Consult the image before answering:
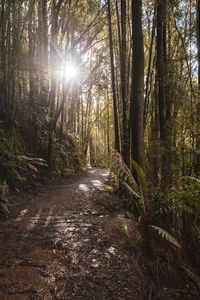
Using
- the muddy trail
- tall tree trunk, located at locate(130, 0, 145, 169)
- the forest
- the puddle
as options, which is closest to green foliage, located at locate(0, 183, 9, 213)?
the forest

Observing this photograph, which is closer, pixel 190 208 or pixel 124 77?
pixel 190 208

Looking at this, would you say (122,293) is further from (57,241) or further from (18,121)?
(18,121)

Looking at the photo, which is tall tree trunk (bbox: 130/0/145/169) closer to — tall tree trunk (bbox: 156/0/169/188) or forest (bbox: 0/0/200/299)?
forest (bbox: 0/0/200/299)

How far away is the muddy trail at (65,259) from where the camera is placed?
5.13 ft

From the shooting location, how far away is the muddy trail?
1562mm

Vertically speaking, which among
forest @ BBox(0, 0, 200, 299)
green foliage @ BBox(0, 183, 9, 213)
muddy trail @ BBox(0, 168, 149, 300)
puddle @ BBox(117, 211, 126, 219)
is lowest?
puddle @ BBox(117, 211, 126, 219)

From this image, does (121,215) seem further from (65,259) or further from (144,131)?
(144,131)

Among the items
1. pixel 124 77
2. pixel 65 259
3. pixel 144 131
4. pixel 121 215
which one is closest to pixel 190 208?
pixel 65 259

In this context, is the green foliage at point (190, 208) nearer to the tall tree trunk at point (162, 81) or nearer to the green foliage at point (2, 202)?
the tall tree trunk at point (162, 81)

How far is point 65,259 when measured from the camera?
202cm

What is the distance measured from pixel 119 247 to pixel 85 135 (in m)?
14.5

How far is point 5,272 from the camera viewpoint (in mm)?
1688

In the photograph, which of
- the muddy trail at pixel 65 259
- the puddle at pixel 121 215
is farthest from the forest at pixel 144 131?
the muddy trail at pixel 65 259

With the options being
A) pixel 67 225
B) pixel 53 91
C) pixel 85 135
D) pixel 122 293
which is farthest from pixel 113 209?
pixel 85 135
